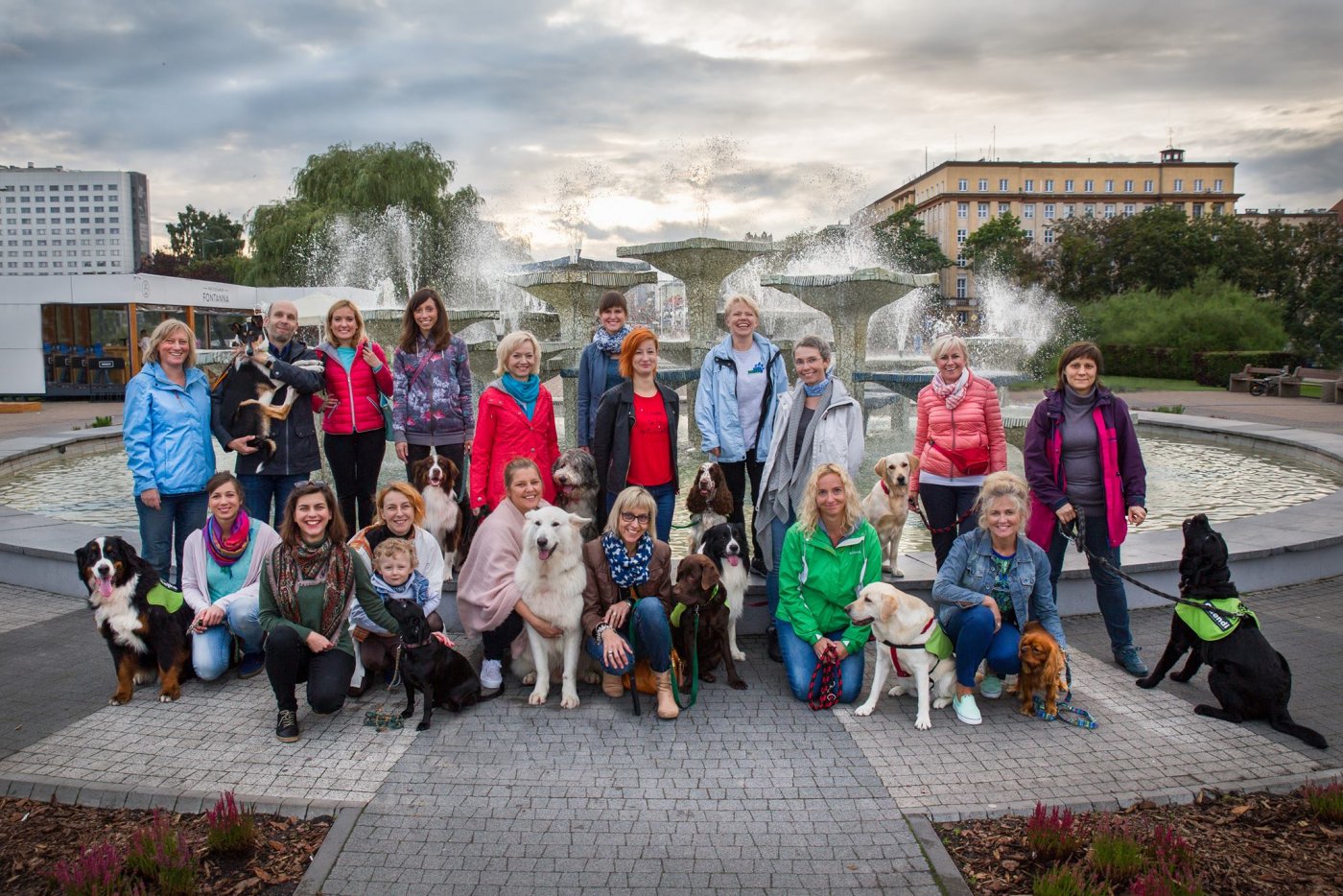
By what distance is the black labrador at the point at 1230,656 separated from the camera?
4.61 meters

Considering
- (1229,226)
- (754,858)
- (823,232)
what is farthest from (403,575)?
(1229,226)

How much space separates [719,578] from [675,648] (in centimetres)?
49

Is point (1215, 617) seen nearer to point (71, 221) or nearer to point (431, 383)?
point (431, 383)

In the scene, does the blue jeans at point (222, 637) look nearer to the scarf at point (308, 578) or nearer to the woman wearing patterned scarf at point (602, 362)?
the scarf at point (308, 578)

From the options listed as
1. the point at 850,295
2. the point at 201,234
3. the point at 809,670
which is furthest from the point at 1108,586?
the point at 201,234

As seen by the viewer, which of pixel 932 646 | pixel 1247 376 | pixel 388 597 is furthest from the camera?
pixel 1247 376

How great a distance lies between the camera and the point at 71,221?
81.5 metres

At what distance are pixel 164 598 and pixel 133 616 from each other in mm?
188

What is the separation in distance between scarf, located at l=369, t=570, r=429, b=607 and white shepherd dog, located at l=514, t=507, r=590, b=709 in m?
0.61

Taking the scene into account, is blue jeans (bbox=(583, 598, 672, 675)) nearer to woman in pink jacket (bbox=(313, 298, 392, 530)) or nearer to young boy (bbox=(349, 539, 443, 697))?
young boy (bbox=(349, 539, 443, 697))

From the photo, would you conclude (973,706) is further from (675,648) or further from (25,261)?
(25,261)

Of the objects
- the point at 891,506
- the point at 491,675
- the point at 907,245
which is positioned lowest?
the point at 491,675

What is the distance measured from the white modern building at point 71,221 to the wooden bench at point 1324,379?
3396 inches

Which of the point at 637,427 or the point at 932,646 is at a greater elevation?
the point at 637,427
